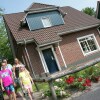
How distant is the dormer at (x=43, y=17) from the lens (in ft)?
80.6

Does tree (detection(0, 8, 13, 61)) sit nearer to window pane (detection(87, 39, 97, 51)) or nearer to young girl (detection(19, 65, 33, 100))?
window pane (detection(87, 39, 97, 51))

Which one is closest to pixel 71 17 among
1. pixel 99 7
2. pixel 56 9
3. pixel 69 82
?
pixel 56 9

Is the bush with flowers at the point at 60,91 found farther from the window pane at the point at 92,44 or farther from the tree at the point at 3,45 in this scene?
the tree at the point at 3,45

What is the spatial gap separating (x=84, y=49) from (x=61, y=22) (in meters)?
3.67

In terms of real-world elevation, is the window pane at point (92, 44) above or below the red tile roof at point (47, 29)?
below

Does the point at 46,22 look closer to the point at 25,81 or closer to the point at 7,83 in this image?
the point at 25,81

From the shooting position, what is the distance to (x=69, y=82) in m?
10.5

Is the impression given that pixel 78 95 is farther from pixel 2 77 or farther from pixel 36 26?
pixel 36 26

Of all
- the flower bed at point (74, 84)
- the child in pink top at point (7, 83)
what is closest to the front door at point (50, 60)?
the flower bed at point (74, 84)

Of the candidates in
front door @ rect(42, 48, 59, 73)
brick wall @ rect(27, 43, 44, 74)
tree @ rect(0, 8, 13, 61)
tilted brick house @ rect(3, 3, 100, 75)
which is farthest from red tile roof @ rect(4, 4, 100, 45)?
tree @ rect(0, 8, 13, 61)

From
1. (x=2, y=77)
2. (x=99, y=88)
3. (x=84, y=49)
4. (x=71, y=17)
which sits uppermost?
Result: (x=71, y=17)

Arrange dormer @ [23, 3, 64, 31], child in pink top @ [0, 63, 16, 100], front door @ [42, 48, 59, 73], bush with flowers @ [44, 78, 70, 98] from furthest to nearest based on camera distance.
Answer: dormer @ [23, 3, 64, 31] → front door @ [42, 48, 59, 73] → child in pink top @ [0, 63, 16, 100] → bush with flowers @ [44, 78, 70, 98]

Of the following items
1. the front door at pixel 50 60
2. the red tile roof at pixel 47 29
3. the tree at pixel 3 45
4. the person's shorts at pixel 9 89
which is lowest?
the person's shorts at pixel 9 89

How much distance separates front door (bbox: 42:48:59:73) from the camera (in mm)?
23266
